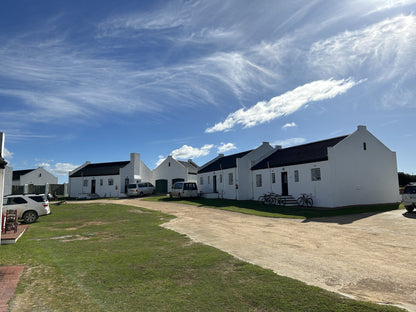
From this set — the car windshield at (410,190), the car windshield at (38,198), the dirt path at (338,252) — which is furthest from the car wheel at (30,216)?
the car windshield at (410,190)

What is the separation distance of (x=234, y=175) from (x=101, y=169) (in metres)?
22.2

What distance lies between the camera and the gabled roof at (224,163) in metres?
34.0

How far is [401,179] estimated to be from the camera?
38625mm

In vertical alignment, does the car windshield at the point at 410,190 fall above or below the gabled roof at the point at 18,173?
below

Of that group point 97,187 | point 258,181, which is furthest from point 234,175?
point 97,187

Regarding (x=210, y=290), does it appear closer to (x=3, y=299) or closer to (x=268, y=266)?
(x=268, y=266)

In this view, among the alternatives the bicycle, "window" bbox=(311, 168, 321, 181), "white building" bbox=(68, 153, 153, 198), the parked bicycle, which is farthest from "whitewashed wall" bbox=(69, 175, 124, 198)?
"window" bbox=(311, 168, 321, 181)

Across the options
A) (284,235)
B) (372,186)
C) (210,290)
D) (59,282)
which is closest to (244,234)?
(284,235)

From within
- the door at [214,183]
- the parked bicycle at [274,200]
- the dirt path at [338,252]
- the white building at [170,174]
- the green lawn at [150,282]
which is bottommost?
the dirt path at [338,252]

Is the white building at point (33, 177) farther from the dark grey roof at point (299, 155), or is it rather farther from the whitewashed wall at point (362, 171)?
the whitewashed wall at point (362, 171)

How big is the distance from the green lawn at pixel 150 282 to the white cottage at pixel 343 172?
15.9 m

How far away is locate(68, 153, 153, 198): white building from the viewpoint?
41062mm

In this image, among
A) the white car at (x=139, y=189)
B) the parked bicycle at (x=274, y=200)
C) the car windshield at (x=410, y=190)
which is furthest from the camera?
the white car at (x=139, y=189)

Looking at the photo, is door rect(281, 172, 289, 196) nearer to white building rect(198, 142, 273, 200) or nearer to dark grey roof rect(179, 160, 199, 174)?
white building rect(198, 142, 273, 200)
